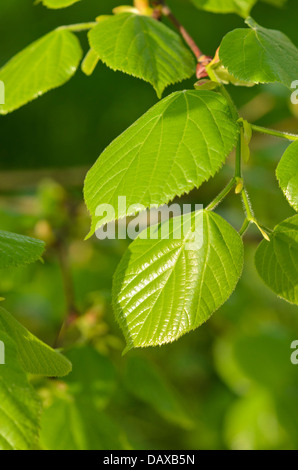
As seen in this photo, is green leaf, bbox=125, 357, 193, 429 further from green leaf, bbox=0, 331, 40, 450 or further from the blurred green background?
green leaf, bbox=0, 331, 40, 450

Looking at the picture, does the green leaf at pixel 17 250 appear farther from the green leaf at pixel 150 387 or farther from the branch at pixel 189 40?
the green leaf at pixel 150 387

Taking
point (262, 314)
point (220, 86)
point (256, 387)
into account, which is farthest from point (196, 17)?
point (220, 86)

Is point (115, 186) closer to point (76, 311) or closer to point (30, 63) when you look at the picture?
point (30, 63)

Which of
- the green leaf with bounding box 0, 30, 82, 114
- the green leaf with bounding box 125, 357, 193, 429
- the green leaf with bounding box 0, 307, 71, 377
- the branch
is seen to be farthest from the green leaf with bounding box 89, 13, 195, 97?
the green leaf with bounding box 125, 357, 193, 429
